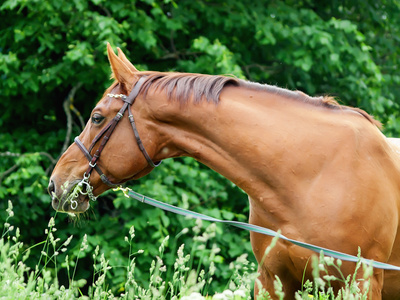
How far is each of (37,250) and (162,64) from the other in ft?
9.95

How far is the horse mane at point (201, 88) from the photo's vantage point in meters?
3.29

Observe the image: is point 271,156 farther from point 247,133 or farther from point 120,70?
point 120,70

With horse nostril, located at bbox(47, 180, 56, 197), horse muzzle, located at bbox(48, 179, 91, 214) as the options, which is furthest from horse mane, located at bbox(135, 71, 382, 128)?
horse nostril, located at bbox(47, 180, 56, 197)

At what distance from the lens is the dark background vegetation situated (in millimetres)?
6426

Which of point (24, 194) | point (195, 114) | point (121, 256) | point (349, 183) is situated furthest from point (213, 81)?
point (24, 194)

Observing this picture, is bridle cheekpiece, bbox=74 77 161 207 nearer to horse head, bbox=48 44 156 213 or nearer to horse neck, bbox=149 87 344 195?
horse head, bbox=48 44 156 213

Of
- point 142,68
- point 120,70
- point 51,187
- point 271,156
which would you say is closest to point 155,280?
point 271,156

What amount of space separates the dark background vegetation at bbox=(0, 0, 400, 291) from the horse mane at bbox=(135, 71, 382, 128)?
285 cm

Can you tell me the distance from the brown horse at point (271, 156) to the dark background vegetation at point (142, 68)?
275 centimetres

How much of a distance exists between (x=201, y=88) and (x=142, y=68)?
3.30 m

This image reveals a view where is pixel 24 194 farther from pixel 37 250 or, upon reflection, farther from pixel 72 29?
pixel 72 29

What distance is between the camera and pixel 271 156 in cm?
317

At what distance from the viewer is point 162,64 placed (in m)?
7.58

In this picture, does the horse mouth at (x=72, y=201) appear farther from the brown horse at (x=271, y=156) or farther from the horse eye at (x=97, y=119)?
the horse eye at (x=97, y=119)
